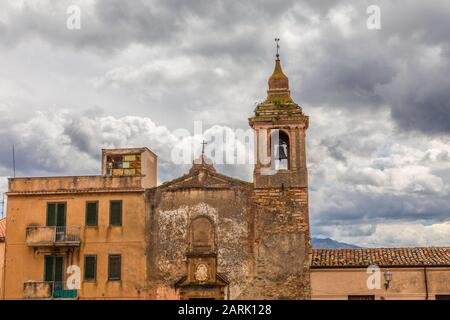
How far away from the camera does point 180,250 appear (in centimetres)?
3069

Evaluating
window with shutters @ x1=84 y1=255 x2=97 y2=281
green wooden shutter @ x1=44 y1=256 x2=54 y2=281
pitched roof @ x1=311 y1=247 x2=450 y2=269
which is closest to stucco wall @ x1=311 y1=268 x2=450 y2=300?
pitched roof @ x1=311 y1=247 x2=450 y2=269

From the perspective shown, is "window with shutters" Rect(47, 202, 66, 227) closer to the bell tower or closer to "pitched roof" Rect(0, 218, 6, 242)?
"pitched roof" Rect(0, 218, 6, 242)

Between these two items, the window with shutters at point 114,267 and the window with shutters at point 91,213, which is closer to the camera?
the window with shutters at point 114,267

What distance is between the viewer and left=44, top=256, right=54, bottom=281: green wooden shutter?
3088 cm

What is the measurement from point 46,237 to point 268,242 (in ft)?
34.2

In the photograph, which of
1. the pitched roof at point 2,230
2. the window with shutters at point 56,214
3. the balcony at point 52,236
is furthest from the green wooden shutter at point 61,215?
the pitched roof at point 2,230

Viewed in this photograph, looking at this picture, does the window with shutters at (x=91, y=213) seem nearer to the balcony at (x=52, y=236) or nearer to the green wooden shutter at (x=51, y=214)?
the balcony at (x=52, y=236)

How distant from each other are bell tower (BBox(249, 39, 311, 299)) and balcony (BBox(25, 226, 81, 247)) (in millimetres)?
8534

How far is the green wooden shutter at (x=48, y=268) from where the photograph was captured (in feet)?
101

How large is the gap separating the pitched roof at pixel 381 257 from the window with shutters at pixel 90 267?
10143 millimetres

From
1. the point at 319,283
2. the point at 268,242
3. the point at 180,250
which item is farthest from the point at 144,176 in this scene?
the point at 319,283
